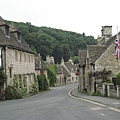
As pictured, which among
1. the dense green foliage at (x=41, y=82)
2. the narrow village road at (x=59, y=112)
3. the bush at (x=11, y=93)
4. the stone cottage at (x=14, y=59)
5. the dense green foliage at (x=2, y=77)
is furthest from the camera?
the dense green foliage at (x=41, y=82)

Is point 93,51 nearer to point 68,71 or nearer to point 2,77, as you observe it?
point 2,77

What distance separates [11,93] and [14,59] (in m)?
Answer: 6.34

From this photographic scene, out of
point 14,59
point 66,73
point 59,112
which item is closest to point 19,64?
point 14,59

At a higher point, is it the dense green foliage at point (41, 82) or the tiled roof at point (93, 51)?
the tiled roof at point (93, 51)

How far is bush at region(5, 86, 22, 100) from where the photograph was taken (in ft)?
119

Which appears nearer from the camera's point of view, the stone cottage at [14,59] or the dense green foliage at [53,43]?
the stone cottage at [14,59]

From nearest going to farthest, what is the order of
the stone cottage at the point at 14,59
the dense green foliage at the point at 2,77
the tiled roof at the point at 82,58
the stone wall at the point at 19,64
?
1. the dense green foliage at the point at 2,77
2. the stone cottage at the point at 14,59
3. the stone wall at the point at 19,64
4. the tiled roof at the point at 82,58

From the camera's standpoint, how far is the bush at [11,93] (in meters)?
36.4

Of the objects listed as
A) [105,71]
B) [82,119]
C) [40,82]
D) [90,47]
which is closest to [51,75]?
[40,82]

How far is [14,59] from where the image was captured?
4150 cm

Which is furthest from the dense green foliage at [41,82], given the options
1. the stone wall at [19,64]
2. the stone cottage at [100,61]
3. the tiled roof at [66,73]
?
the tiled roof at [66,73]

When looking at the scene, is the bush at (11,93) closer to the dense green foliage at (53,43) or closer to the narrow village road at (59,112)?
the narrow village road at (59,112)

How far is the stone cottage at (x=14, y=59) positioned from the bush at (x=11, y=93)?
2.21 feet

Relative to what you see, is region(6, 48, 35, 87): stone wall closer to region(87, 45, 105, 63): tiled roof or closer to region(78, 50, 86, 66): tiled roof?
region(78, 50, 86, 66): tiled roof
